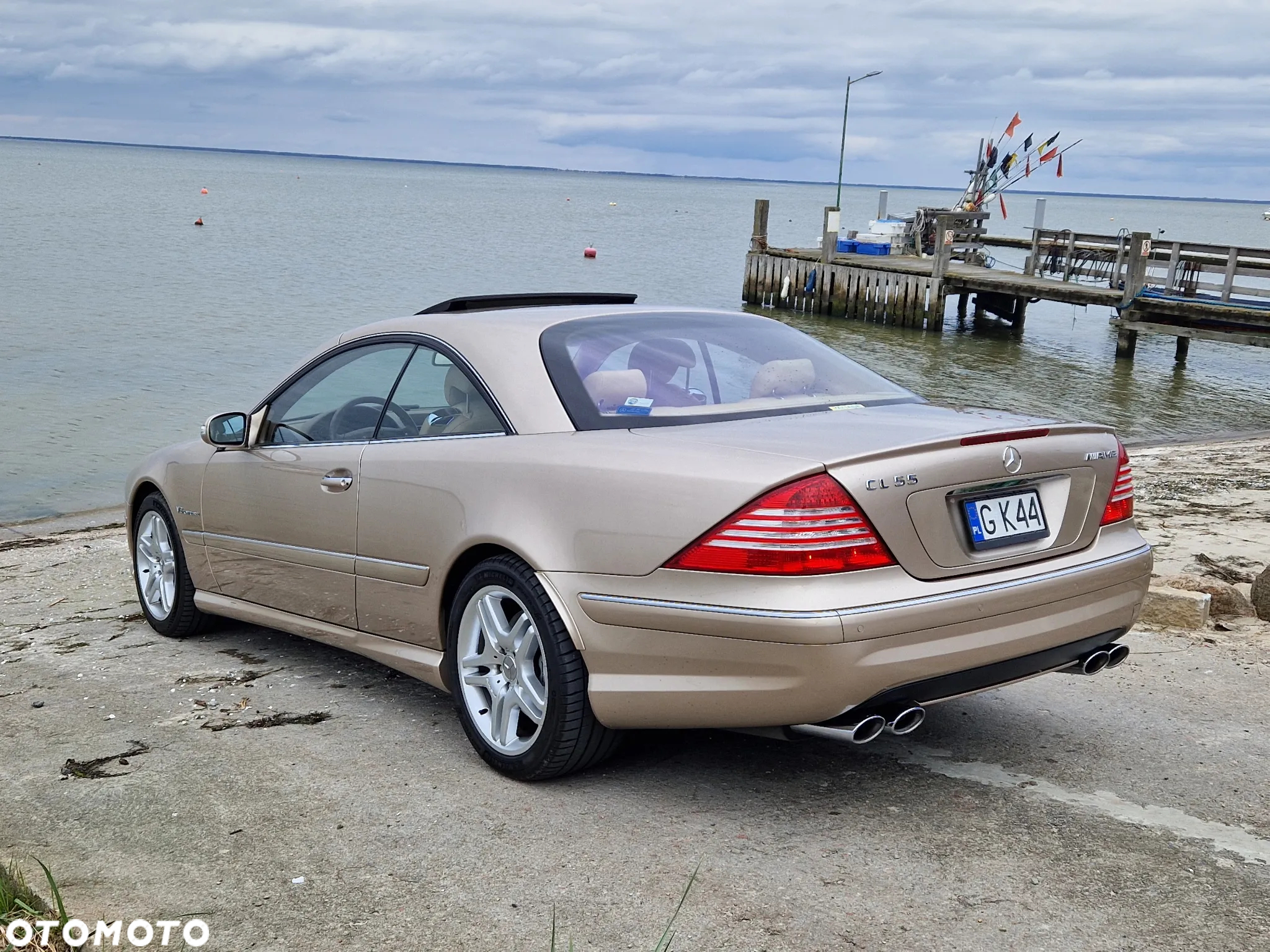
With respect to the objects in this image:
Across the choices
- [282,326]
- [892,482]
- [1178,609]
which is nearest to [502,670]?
[892,482]

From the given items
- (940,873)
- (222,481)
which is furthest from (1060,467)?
(222,481)

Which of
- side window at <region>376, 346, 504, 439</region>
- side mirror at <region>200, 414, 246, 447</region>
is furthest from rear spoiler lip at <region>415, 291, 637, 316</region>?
side mirror at <region>200, 414, 246, 447</region>

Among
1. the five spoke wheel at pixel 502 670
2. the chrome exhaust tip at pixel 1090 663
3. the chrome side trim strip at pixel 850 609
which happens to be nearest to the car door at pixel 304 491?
the five spoke wheel at pixel 502 670

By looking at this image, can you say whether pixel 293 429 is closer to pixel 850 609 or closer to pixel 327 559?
pixel 327 559

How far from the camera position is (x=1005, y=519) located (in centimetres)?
362

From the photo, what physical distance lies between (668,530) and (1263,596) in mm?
3788

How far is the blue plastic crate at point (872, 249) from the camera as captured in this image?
3947 centimetres

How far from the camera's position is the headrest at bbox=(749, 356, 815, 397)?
4.21 meters

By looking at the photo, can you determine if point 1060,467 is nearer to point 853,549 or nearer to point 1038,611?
point 1038,611

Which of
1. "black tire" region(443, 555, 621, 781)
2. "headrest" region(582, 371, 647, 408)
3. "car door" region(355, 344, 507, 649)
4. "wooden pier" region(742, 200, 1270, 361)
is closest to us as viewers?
"black tire" region(443, 555, 621, 781)

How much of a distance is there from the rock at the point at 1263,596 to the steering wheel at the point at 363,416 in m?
3.94

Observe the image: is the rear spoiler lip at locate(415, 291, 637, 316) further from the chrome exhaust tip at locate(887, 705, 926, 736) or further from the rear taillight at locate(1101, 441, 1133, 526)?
the chrome exhaust tip at locate(887, 705, 926, 736)

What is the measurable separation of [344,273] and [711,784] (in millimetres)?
41998

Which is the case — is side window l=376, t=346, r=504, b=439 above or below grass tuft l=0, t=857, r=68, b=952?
above
